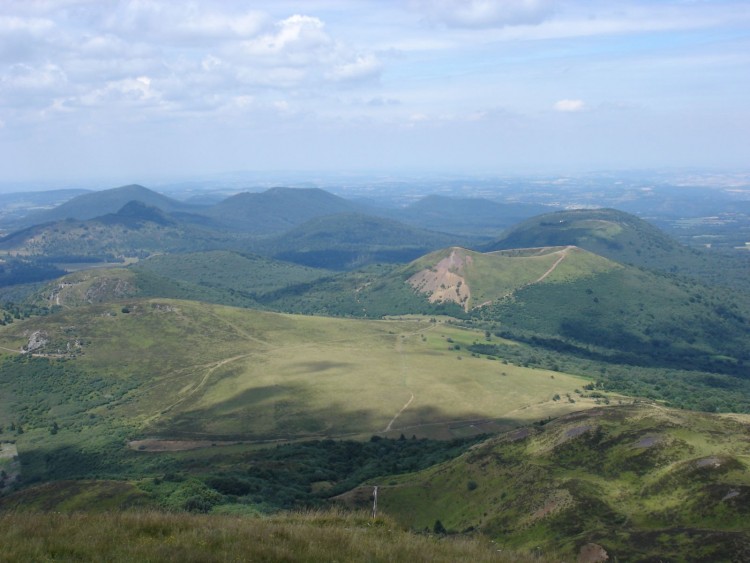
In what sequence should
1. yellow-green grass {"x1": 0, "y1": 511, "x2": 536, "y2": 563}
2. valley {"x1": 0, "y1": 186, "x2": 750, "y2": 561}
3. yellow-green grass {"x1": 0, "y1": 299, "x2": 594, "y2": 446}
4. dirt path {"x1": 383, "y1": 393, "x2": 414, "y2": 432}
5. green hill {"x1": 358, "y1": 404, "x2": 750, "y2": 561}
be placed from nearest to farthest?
yellow-green grass {"x1": 0, "y1": 511, "x2": 536, "y2": 563}, green hill {"x1": 358, "y1": 404, "x2": 750, "y2": 561}, valley {"x1": 0, "y1": 186, "x2": 750, "y2": 561}, dirt path {"x1": 383, "y1": 393, "x2": 414, "y2": 432}, yellow-green grass {"x1": 0, "y1": 299, "x2": 594, "y2": 446}

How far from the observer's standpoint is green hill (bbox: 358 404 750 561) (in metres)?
47.2

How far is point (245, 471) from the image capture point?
78250mm

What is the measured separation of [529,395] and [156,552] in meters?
122

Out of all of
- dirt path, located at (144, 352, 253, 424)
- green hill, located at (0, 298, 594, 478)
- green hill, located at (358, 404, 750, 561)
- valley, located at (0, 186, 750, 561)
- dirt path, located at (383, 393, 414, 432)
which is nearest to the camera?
green hill, located at (358, 404, 750, 561)

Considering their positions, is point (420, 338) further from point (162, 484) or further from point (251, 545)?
point (251, 545)

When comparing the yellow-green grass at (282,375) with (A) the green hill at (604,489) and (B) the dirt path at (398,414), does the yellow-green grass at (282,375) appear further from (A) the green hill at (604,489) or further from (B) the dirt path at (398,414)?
(A) the green hill at (604,489)

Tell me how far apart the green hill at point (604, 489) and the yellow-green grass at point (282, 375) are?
40678mm

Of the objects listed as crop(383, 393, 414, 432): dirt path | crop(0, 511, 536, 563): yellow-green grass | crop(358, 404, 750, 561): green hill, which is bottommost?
crop(383, 393, 414, 432): dirt path

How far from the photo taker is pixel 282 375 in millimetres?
142375

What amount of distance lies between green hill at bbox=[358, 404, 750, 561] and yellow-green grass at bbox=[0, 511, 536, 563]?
74.3 ft

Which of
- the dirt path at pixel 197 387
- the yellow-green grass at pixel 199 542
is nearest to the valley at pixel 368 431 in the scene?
the dirt path at pixel 197 387

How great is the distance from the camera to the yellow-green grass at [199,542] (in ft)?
64.1

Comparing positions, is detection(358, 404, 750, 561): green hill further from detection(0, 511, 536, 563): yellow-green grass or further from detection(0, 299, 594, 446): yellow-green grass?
detection(0, 299, 594, 446): yellow-green grass

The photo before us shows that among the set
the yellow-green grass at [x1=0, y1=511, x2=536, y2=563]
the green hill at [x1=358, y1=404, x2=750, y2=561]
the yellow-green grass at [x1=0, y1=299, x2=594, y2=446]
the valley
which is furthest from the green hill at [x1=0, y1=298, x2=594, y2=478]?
the yellow-green grass at [x1=0, y1=511, x2=536, y2=563]
